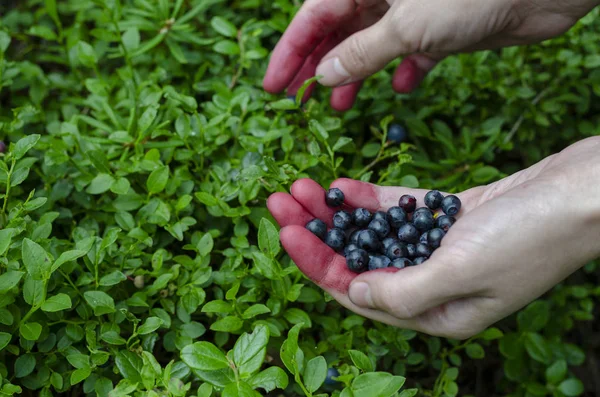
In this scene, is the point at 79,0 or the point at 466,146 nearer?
the point at 466,146

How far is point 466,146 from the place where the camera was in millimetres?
2746

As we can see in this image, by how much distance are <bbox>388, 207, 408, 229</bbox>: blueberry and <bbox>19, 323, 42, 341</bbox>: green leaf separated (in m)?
1.16

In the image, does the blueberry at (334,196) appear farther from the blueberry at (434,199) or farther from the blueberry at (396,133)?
the blueberry at (396,133)

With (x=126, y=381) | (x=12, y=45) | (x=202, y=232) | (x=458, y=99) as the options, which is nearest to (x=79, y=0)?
(x=12, y=45)

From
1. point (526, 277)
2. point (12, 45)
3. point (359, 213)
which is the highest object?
point (526, 277)

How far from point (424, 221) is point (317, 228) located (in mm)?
359

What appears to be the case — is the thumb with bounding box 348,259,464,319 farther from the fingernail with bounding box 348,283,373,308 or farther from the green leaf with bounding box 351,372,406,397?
the green leaf with bounding box 351,372,406,397

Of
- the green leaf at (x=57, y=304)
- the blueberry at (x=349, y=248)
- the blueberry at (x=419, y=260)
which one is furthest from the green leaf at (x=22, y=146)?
the blueberry at (x=419, y=260)

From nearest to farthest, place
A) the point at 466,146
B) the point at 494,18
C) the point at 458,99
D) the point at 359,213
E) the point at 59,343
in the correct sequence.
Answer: the point at 59,343, the point at 359,213, the point at 494,18, the point at 466,146, the point at 458,99

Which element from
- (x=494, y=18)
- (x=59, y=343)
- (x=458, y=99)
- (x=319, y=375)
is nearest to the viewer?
(x=319, y=375)

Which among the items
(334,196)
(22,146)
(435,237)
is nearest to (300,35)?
(334,196)

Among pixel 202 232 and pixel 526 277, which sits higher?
pixel 526 277

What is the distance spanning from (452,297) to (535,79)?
1726mm

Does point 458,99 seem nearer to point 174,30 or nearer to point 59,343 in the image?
point 174,30
